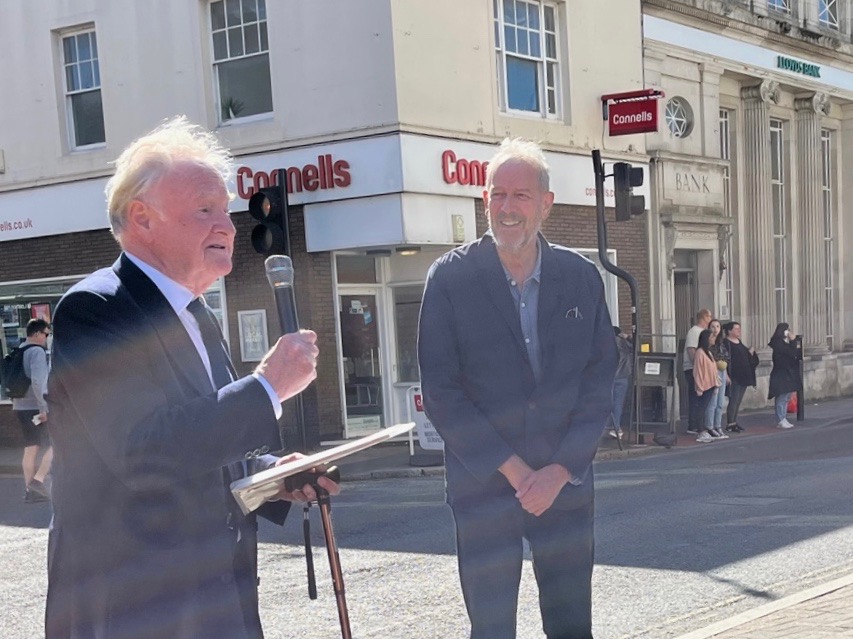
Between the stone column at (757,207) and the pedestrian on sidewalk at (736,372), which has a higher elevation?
the stone column at (757,207)

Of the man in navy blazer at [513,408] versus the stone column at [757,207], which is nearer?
the man in navy blazer at [513,408]

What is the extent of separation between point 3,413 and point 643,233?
10929mm

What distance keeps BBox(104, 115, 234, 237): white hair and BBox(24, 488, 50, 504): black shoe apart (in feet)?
31.7

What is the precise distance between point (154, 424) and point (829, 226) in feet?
77.5

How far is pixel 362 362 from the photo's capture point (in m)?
15.6

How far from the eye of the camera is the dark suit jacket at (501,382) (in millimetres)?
3410

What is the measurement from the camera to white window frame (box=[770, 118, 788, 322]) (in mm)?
22094

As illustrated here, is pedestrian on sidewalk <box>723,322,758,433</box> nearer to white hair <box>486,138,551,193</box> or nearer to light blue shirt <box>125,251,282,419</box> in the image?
white hair <box>486,138,551,193</box>

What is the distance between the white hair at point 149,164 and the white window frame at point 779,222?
68.4ft

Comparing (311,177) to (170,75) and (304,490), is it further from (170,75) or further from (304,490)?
(304,490)

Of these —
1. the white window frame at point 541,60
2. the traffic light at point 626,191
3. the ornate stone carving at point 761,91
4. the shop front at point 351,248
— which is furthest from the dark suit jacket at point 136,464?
the ornate stone carving at point 761,91

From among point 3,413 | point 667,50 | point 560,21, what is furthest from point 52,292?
point 667,50

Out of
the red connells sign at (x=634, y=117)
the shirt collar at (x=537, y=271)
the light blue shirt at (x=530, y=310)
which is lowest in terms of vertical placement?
the light blue shirt at (x=530, y=310)

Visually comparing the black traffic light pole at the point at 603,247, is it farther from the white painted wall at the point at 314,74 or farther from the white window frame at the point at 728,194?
the white window frame at the point at 728,194
